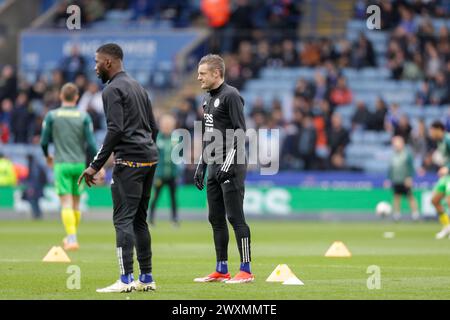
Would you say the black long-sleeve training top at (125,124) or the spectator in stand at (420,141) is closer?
the black long-sleeve training top at (125,124)

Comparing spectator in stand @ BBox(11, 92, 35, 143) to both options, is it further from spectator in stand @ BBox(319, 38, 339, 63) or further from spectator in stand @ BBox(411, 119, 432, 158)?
spectator in stand @ BBox(411, 119, 432, 158)

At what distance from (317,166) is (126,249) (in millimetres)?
22000

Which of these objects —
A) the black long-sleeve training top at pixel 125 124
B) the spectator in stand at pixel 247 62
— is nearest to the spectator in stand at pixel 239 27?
the spectator in stand at pixel 247 62

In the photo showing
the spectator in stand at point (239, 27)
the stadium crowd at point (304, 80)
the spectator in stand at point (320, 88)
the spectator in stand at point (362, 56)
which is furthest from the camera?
the spectator in stand at point (239, 27)

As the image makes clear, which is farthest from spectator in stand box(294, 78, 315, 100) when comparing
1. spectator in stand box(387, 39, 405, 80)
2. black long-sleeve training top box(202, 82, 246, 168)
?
black long-sleeve training top box(202, 82, 246, 168)

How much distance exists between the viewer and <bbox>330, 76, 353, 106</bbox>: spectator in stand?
35812mm

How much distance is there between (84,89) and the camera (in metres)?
37.8

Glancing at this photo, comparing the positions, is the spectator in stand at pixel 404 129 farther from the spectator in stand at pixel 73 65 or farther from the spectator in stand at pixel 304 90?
the spectator in stand at pixel 73 65

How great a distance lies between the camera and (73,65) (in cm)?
3903

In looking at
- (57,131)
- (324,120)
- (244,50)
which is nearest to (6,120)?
(244,50)

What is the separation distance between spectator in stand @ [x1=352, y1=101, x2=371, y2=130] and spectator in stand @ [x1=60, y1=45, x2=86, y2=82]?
9.86 metres

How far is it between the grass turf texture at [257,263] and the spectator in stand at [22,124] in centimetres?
942

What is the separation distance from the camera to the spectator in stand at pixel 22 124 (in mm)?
37156
